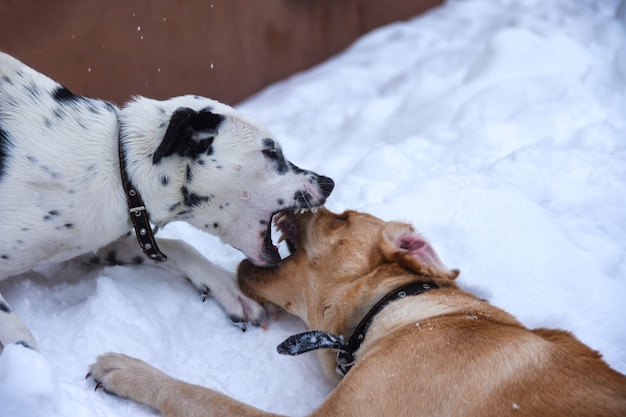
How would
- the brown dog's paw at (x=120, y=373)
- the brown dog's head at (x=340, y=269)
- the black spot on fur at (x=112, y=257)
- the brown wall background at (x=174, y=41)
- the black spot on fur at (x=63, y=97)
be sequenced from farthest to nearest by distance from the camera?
the brown wall background at (x=174, y=41) < the black spot on fur at (x=112, y=257) < the black spot on fur at (x=63, y=97) < the brown dog's head at (x=340, y=269) < the brown dog's paw at (x=120, y=373)

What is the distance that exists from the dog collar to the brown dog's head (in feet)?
0.16

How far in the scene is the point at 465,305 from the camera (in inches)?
120

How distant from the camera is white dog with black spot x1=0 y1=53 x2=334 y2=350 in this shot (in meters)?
3.03

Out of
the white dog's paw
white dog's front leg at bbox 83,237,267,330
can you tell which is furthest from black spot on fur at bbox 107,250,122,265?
the white dog's paw

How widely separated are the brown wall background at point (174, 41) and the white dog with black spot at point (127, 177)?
1.04 meters

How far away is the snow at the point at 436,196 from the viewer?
3.16m

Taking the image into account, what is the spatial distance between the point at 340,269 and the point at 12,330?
1.38 metres

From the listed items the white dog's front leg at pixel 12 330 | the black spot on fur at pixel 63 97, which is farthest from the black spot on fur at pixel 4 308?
the black spot on fur at pixel 63 97

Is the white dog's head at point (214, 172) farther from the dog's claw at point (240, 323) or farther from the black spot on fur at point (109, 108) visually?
the dog's claw at point (240, 323)

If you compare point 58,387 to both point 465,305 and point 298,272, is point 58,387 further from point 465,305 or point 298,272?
point 465,305

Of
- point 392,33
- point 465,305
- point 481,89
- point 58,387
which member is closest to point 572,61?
point 481,89

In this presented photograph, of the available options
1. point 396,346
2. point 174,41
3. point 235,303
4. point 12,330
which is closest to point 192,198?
point 235,303

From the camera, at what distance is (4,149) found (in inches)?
119

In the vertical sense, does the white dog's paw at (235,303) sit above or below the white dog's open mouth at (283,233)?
below
